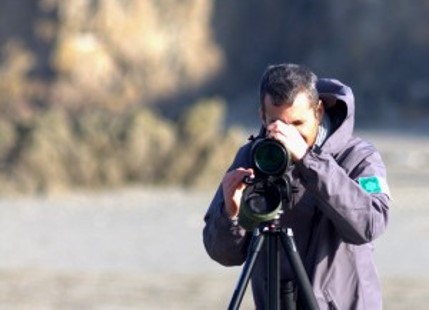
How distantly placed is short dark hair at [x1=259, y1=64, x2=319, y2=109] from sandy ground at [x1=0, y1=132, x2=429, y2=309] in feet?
20.5

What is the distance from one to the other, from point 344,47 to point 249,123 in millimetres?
4806

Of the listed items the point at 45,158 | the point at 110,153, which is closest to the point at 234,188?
the point at 45,158

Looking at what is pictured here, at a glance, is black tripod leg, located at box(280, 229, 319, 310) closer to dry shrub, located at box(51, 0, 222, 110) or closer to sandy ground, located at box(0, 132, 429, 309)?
sandy ground, located at box(0, 132, 429, 309)

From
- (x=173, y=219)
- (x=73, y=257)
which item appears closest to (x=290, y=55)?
(x=173, y=219)

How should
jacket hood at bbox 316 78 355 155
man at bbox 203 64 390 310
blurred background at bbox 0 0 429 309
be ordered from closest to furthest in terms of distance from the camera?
man at bbox 203 64 390 310 → jacket hood at bbox 316 78 355 155 → blurred background at bbox 0 0 429 309

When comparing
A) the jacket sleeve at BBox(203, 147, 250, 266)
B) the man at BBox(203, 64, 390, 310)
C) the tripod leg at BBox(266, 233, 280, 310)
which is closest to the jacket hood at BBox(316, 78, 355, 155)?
the man at BBox(203, 64, 390, 310)

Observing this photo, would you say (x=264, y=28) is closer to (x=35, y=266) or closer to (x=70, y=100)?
(x=70, y=100)

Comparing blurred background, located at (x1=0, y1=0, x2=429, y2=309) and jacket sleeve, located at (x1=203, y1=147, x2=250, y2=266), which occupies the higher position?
blurred background, located at (x1=0, y1=0, x2=429, y2=309)

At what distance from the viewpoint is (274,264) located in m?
3.90

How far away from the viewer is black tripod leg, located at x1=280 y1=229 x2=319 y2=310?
385cm

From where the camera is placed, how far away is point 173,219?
15.8 meters

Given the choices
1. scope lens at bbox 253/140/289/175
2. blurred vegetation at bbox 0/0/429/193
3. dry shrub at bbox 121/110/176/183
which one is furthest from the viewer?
blurred vegetation at bbox 0/0/429/193

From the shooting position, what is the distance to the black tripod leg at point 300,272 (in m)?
3.85

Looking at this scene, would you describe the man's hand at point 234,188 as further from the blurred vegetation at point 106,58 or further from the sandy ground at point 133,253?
the blurred vegetation at point 106,58
